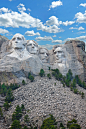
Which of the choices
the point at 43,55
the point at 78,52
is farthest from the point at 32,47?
the point at 78,52

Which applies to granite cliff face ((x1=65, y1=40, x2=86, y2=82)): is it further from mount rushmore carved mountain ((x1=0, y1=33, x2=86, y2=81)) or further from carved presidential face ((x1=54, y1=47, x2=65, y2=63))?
carved presidential face ((x1=54, y1=47, x2=65, y2=63))

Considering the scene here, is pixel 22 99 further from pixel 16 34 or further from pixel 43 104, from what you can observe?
pixel 16 34

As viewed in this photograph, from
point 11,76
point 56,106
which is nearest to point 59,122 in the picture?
point 56,106

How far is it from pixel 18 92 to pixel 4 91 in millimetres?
1511

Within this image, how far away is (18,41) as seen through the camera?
19.0 m

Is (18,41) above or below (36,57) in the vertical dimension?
above

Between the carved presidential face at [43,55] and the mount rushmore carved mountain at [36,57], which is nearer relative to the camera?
the mount rushmore carved mountain at [36,57]

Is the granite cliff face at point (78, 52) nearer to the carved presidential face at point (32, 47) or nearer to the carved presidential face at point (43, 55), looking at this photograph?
the carved presidential face at point (43, 55)

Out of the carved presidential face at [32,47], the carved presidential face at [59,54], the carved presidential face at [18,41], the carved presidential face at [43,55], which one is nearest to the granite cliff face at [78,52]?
the carved presidential face at [59,54]

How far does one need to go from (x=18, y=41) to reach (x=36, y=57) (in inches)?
136

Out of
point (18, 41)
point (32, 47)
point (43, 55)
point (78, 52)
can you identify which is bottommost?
point (43, 55)

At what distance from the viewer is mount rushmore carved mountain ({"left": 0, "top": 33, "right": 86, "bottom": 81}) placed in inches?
701

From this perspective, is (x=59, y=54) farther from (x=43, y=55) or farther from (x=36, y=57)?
(x=36, y=57)

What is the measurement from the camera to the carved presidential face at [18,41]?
61.8 feet
